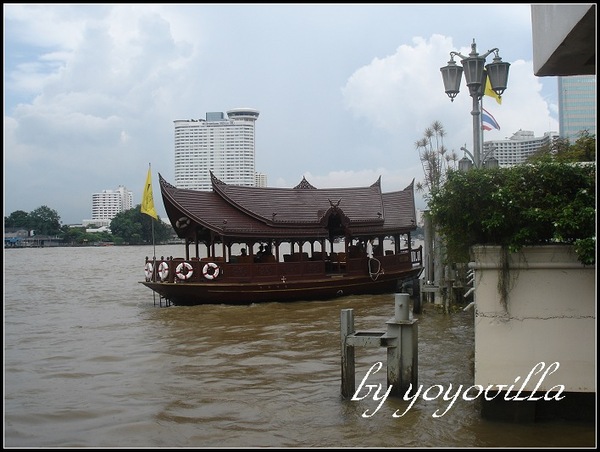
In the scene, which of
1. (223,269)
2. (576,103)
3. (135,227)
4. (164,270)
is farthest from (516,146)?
(135,227)

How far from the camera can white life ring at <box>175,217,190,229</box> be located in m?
18.9

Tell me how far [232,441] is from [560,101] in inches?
449

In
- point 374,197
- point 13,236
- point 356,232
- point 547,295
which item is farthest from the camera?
point 13,236

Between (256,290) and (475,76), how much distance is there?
395 inches

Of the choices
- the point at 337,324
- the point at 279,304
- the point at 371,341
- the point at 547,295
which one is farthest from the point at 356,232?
the point at 547,295

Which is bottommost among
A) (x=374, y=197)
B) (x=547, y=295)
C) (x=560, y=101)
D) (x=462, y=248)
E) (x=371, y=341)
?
(x=371, y=341)

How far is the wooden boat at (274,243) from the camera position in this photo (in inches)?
702

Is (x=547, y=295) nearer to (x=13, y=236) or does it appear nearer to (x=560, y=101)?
(x=560, y=101)

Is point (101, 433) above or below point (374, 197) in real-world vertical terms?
below

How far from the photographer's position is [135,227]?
8319 centimetres

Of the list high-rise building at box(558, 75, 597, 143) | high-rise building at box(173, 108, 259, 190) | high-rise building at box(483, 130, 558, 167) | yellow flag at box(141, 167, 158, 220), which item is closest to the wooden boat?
yellow flag at box(141, 167, 158, 220)

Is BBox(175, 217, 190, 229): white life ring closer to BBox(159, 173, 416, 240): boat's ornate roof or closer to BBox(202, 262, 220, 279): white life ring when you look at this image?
BBox(159, 173, 416, 240): boat's ornate roof

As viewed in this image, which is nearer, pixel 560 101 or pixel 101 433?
pixel 101 433

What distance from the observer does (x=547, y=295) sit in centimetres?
558
